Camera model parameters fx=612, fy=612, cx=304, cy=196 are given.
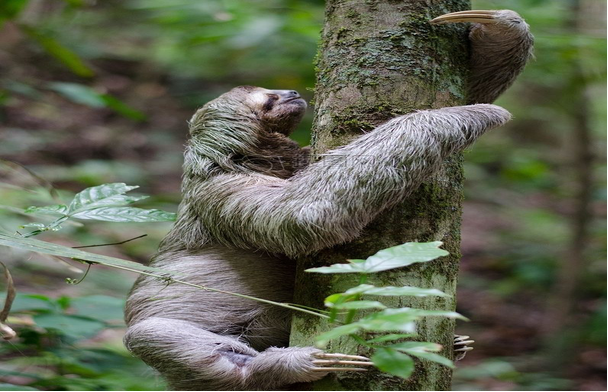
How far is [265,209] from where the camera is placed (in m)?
4.14

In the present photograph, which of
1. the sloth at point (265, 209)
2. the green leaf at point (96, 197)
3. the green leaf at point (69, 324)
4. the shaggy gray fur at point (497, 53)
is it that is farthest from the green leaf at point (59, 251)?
the shaggy gray fur at point (497, 53)

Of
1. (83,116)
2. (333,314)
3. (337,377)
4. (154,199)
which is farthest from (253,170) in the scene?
(83,116)

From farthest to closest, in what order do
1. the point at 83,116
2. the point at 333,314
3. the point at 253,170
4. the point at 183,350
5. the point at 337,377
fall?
the point at 83,116 → the point at 253,170 → the point at 183,350 → the point at 337,377 → the point at 333,314

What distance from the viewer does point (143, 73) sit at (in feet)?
53.1

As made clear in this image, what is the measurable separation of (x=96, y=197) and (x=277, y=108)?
1877mm

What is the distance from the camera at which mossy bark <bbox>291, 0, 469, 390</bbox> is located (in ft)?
11.8

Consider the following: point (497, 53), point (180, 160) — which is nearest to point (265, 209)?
point (497, 53)

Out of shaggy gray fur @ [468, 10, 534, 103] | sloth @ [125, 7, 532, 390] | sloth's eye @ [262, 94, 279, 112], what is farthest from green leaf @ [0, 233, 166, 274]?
shaggy gray fur @ [468, 10, 534, 103]

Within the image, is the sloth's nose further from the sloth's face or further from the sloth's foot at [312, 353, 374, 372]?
the sloth's foot at [312, 353, 374, 372]

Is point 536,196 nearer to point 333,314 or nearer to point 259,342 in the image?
point 259,342

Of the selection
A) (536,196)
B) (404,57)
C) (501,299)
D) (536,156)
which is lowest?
(501,299)

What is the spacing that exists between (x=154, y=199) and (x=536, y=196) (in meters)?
9.78

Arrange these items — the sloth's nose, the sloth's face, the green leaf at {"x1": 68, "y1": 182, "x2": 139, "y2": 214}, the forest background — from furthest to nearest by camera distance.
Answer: the forest background, the sloth's nose, the sloth's face, the green leaf at {"x1": 68, "y1": 182, "x2": 139, "y2": 214}

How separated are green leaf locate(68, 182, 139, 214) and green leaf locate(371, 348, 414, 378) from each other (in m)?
2.35
